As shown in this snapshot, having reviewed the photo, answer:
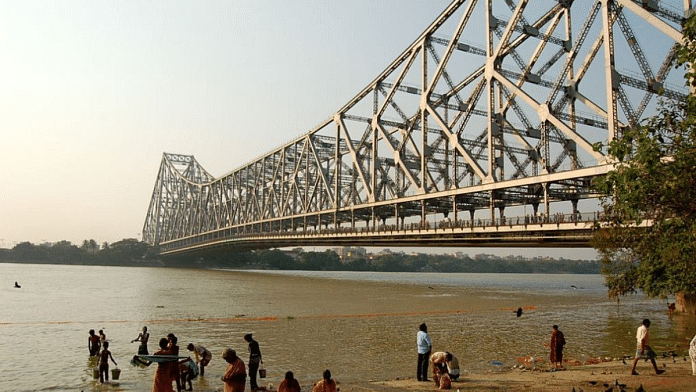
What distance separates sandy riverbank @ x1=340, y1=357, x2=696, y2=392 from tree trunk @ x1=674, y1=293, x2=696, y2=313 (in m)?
18.6

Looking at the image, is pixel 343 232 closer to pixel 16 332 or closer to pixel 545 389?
pixel 16 332

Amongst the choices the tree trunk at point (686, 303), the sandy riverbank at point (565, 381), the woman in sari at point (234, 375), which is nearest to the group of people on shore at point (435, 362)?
the sandy riverbank at point (565, 381)

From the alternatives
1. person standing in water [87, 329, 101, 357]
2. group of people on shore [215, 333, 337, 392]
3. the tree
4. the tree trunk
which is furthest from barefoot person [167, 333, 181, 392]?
the tree trunk

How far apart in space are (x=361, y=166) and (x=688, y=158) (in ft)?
210

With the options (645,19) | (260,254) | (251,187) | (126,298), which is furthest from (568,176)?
(260,254)

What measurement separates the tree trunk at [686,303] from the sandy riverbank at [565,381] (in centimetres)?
1856

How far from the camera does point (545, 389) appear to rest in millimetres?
11477

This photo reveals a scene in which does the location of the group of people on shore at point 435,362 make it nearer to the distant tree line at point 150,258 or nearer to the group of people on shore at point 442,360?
the group of people on shore at point 442,360

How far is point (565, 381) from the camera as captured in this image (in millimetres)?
12422

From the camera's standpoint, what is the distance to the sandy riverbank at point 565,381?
1159 cm

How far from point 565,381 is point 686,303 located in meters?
23.1

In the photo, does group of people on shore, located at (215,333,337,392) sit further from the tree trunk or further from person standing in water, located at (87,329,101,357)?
the tree trunk

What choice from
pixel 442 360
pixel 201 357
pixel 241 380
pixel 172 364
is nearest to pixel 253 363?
pixel 201 357

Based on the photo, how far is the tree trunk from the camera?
30.1m
